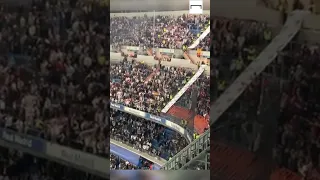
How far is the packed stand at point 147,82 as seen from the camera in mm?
4957

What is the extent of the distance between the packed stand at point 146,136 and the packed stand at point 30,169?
2.41m

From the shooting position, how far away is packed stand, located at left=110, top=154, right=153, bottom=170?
4977 millimetres

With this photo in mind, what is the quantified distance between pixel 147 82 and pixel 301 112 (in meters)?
2.74

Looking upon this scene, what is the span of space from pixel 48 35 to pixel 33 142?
70 cm

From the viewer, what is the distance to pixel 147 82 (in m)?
5.05

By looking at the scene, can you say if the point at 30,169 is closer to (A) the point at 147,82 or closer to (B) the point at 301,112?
(B) the point at 301,112

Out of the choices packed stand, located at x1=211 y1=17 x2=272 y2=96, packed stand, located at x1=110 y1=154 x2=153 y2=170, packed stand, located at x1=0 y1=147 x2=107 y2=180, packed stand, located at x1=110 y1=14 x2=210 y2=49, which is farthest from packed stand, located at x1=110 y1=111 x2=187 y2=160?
packed stand, located at x1=211 y1=17 x2=272 y2=96

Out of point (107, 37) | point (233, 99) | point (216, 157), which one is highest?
point (107, 37)

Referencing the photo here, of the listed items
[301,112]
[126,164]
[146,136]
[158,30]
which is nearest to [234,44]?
[301,112]

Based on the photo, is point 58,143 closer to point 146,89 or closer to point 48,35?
point 48,35

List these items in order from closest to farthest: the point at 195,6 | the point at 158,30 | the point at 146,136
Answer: the point at 195,6 → the point at 158,30 → the point at 146,136

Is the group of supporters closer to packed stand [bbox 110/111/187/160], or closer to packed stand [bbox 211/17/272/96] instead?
packed stand [bbox 211/17/272/96]

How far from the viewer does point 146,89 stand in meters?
5.12

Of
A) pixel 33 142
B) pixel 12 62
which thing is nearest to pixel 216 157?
pixel 33 142
